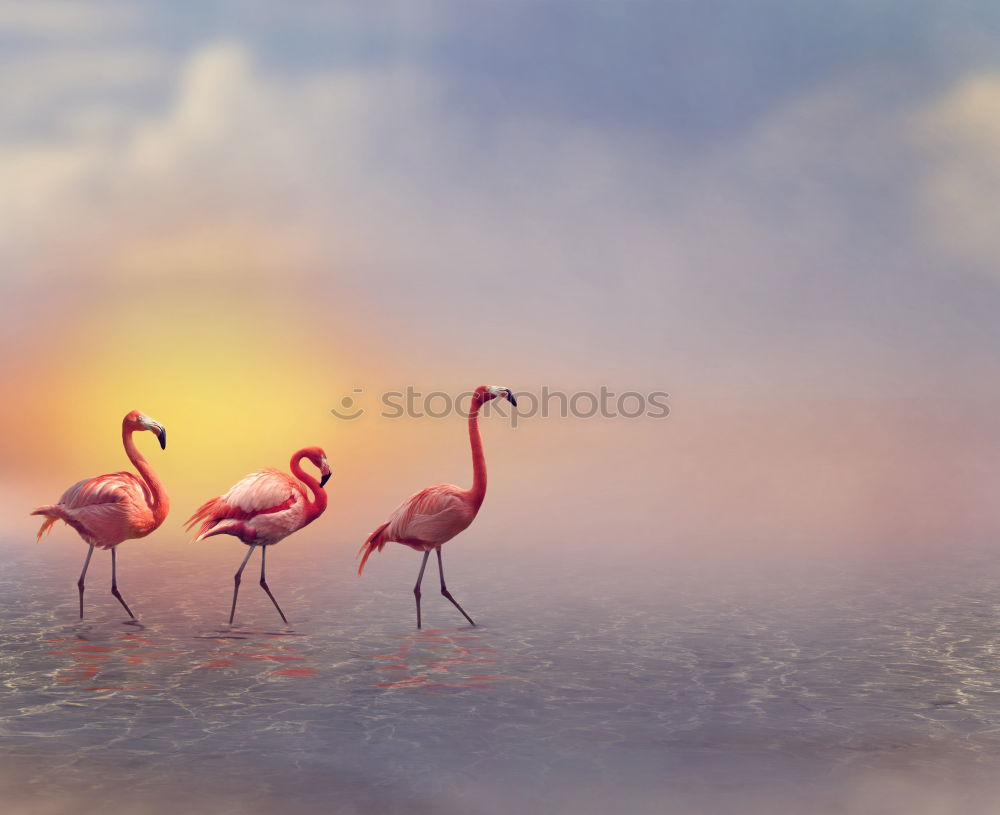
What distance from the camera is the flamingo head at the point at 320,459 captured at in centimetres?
917

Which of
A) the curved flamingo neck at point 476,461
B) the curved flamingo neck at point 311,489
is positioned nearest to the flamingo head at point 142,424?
the curved flamingo neck at point 311,489

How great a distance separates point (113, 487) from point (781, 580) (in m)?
7.37

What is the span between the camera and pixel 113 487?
8992 millimetres

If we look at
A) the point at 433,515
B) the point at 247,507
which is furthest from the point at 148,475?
the point at 433,515

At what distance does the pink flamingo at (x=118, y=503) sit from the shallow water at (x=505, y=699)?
0.81m

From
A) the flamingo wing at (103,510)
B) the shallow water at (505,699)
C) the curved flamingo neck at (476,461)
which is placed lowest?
the shallow water at (505,699)

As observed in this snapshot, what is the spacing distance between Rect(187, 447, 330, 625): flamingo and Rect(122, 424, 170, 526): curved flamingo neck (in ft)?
1.06

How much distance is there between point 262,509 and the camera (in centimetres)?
892

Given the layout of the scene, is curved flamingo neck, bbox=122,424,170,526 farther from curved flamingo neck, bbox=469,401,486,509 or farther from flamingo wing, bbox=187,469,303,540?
curved flamingo neck, bbox=469,401,486,509

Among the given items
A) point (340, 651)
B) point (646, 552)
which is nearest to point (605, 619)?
point (340, 651)

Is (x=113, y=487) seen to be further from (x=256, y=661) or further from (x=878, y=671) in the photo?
(x=878, y=671)

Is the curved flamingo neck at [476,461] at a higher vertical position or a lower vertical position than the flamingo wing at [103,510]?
higher

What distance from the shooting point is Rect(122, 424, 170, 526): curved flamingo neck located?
360 inches

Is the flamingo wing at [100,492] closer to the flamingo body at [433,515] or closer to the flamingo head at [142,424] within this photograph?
the flamingo head at [142,424]
